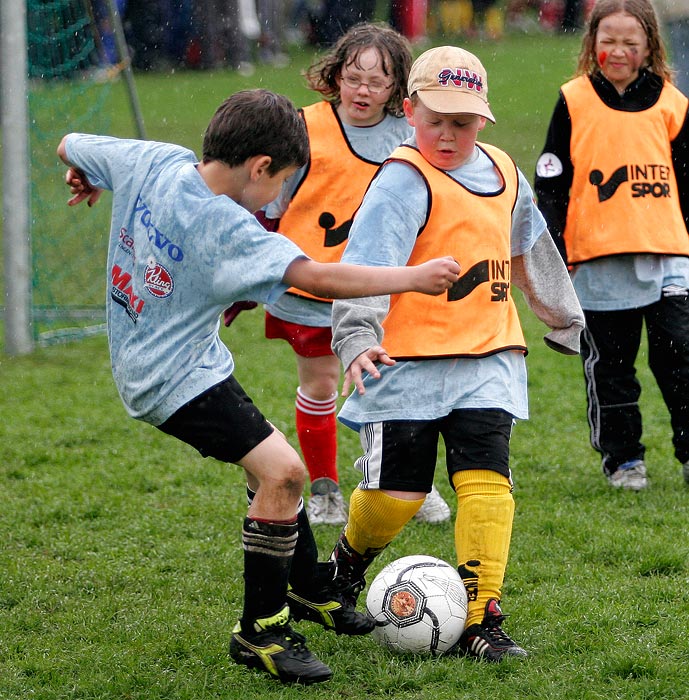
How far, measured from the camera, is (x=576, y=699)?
3.17 metres

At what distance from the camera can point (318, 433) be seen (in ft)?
16.1

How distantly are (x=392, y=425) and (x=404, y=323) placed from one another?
11.9 inches

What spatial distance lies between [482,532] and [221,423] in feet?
2.67

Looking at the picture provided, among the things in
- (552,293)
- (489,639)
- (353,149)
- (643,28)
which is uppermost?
(643,28)

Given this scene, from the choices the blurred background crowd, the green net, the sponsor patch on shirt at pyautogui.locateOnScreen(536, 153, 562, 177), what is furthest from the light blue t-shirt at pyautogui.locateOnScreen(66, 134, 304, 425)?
the blurred background crowd

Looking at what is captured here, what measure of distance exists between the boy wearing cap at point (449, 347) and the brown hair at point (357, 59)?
3.00 ft

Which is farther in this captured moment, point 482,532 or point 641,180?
point 641,180

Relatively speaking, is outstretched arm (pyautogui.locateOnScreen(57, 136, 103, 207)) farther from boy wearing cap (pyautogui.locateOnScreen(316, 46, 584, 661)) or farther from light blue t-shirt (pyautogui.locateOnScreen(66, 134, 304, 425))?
boy wearing cap (pyautogui.locateOnScreen(316, 46, 584, 661))

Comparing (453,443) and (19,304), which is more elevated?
(453,443)

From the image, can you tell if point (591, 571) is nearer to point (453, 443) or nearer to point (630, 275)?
point (453, 443)

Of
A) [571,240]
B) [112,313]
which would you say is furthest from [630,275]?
[112,313]

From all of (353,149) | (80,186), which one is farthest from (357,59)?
(80,186)

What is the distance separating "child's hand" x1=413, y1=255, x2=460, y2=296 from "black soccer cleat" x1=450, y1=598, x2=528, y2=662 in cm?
101

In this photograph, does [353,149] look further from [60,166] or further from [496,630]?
[60,166]
